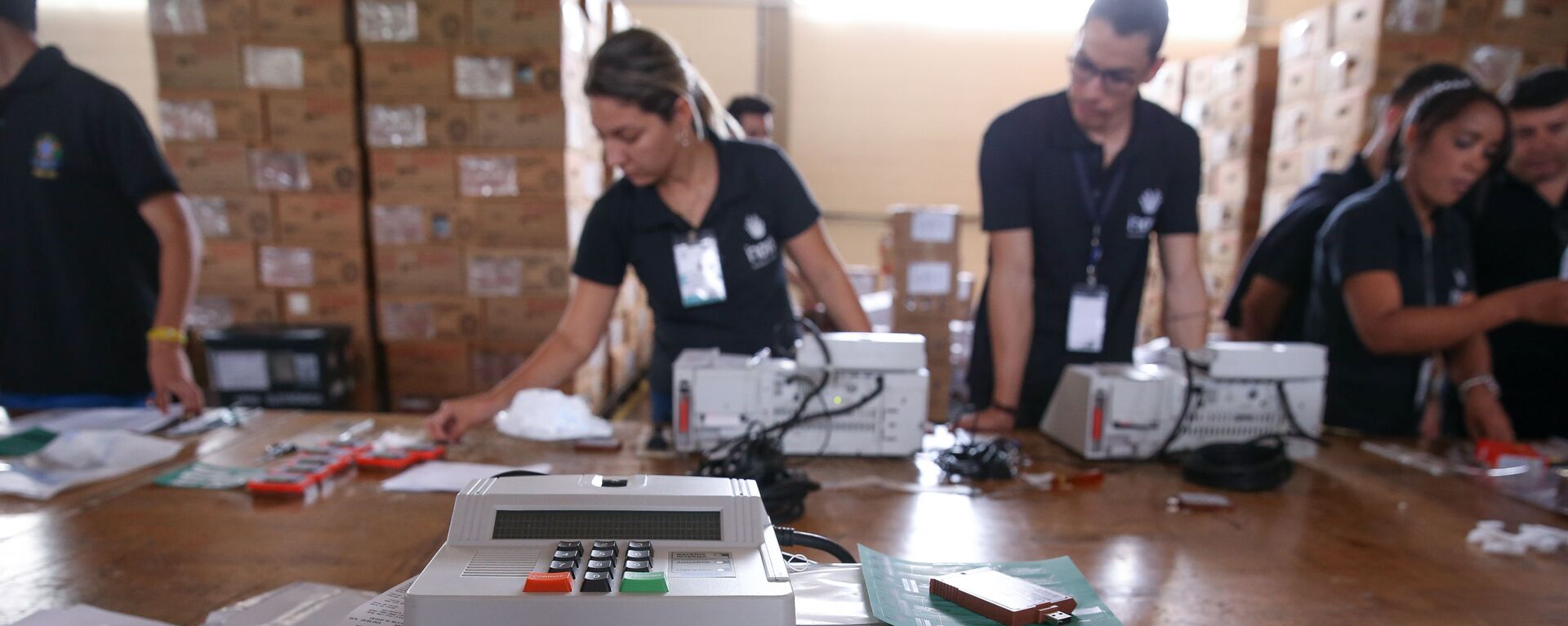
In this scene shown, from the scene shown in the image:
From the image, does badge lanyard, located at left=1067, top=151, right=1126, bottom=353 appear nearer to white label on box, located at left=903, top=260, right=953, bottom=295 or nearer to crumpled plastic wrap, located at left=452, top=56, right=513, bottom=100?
white label on box, located at left=903, top=260, right=953, bottom=295

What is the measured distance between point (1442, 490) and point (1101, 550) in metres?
0.74

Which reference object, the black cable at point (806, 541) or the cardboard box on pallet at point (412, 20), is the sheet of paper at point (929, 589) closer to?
the black cable at point (806, 541)

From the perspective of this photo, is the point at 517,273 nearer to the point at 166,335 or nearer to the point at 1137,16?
the point at 166,335

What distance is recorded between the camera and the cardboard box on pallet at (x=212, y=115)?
300 centimetres

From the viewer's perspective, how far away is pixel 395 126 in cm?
307

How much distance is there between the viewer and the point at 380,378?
3309 mm

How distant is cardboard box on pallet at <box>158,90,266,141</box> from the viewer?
3002 millimetres

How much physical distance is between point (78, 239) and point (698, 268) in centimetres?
136

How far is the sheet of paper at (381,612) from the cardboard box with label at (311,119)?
2854 mm

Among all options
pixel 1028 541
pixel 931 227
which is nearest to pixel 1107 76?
pixel 1028 541

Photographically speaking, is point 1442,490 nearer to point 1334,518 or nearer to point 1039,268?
point 1334,518

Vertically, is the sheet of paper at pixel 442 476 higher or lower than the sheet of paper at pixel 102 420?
lower

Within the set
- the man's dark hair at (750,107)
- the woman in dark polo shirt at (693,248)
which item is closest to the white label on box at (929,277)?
the man's dark hair at (750,107)

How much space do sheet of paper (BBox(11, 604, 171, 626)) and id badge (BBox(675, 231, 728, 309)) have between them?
1021 millimetres
